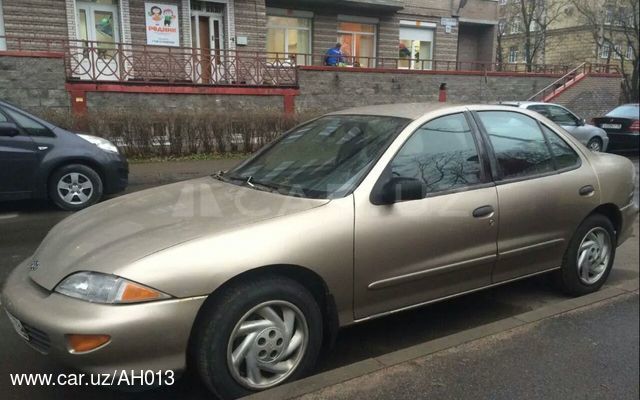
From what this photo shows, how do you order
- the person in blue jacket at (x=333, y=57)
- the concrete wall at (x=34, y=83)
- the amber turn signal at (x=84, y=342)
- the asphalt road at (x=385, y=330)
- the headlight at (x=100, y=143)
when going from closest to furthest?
the amber turn signal at (x=84, y=342), the asphalt road at (x=385, y=330), the headlight at (x=100, y=143), the concrete wall at (x=34, y=83), the person in blue jacket at (x=333, y=57)

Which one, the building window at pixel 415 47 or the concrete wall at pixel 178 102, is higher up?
the building window at pixel 415 47

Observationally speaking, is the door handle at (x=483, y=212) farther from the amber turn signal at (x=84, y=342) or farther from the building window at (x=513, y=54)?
the building window at (x=513, y=54)

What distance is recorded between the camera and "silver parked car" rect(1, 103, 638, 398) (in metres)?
2.51

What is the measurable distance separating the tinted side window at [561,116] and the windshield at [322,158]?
1211 cm

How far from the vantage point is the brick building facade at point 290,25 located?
1722cm

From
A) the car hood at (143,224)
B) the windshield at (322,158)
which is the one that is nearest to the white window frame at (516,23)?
the windshield at (322,158)

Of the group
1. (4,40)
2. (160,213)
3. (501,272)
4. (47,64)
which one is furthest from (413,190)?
(4,40)

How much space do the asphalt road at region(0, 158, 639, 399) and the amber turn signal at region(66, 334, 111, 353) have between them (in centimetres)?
62

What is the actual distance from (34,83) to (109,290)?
1366cm

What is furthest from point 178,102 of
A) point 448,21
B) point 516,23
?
point 448,21

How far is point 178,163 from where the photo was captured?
11633mm

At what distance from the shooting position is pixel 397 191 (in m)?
3.15

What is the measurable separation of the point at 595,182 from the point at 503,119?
3.09 ft

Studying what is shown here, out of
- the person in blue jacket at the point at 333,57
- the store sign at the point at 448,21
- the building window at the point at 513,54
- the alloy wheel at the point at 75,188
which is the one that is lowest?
the alloy wheel at the point at 75,188
